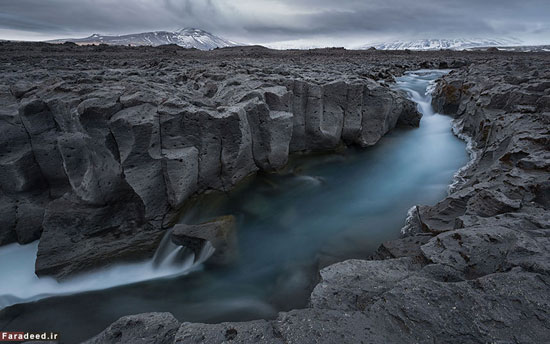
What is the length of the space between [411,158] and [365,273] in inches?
A: 342

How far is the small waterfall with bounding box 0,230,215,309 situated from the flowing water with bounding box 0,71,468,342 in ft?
0.08

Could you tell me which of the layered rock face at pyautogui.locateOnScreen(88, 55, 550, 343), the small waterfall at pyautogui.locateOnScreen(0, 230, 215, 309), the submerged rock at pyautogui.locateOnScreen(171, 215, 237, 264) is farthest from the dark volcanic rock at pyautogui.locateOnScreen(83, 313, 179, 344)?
the small waterfall at pyautogui.locateOnScreen(0, 230, 215, 309)

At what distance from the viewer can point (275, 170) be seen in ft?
31.2

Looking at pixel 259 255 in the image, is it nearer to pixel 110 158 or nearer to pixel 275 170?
pixel 275 170

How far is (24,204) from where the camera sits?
7.50m

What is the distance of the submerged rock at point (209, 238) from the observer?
21.7 feet

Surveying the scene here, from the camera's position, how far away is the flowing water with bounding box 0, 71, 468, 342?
5777 mm

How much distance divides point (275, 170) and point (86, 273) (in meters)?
5.90

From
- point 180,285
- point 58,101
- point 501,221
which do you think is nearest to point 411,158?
point 501,221

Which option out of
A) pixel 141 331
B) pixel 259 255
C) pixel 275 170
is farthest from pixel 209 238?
pixel 275 170

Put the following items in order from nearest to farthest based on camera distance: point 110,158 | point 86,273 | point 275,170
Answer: point 86,273
point 110,158
point 275,170

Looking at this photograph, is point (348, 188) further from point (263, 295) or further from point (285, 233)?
point (263, 295)

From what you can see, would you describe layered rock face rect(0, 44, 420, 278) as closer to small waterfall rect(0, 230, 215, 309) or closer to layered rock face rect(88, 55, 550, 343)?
small waterfall rect(0, 230, 215, 309)

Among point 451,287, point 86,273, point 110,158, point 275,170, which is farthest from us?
point 275,170
